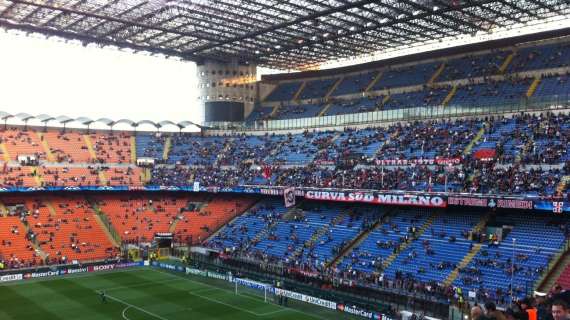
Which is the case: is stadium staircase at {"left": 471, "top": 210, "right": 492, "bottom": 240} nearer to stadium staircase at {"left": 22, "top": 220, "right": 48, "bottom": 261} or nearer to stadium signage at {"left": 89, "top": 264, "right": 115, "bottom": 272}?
stadium signage at {"left": 89, "top": 264, "right": 115, "bottom": 272}

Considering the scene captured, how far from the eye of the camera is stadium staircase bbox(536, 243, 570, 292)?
35.8 metres

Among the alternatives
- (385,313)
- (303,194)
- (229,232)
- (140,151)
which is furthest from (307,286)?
(140,151)

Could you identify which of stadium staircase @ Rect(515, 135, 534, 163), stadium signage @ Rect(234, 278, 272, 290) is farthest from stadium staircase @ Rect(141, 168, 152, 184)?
stadium staircase @ Rect(515, 135, 534, 163)

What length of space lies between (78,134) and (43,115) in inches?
215

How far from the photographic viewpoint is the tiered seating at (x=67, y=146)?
70250 mm

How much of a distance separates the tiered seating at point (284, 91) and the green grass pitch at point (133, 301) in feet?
146

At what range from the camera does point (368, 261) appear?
4584cm

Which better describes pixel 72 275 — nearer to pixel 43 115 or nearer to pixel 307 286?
pixel 307 286

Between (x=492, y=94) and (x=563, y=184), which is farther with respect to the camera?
(x=492, y=94)

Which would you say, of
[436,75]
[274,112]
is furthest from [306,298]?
[274,112]

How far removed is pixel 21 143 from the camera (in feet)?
225

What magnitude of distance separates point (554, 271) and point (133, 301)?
31.1m

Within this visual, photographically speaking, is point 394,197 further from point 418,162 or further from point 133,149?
point 133,149

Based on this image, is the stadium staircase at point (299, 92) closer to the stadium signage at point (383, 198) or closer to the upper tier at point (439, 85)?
the upper tier at point (439, 85)
